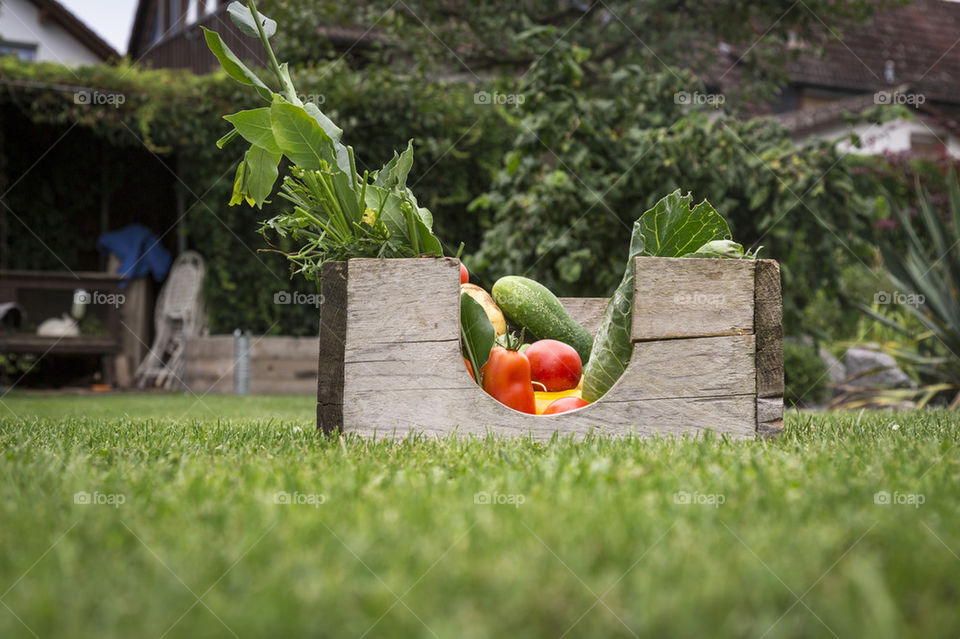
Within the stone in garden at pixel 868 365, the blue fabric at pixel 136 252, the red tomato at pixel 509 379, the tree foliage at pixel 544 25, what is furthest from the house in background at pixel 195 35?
the red tomato at pixel 509 379

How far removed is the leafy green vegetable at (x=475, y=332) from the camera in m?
2.37

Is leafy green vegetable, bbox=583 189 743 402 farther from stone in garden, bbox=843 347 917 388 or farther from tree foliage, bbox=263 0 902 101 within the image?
tree foliage, bbox=263 0 902 101

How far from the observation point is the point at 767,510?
1.33m

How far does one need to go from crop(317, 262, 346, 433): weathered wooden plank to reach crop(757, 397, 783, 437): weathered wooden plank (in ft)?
3.67

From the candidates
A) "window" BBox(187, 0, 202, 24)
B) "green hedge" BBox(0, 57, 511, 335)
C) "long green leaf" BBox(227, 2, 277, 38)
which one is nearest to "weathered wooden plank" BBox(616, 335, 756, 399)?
"long green leaf" BBox(227, 2, 277, 38)

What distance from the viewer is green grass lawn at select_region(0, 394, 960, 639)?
871 millimetres

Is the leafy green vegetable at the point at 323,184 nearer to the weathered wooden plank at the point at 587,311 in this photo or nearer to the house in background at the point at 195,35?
the weathered wooden plank at the point at 587,311

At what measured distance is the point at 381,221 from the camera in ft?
7.70

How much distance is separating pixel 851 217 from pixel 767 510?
540 cm

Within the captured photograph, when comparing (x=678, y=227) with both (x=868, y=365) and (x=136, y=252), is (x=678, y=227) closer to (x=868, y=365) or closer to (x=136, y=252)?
(x=868, y=365)

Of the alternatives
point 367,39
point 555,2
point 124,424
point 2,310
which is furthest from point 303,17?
point 124,424

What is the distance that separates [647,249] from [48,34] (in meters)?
17.9

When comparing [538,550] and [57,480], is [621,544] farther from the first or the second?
[57,480]

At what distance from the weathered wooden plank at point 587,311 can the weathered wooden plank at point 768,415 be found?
1.05 m
